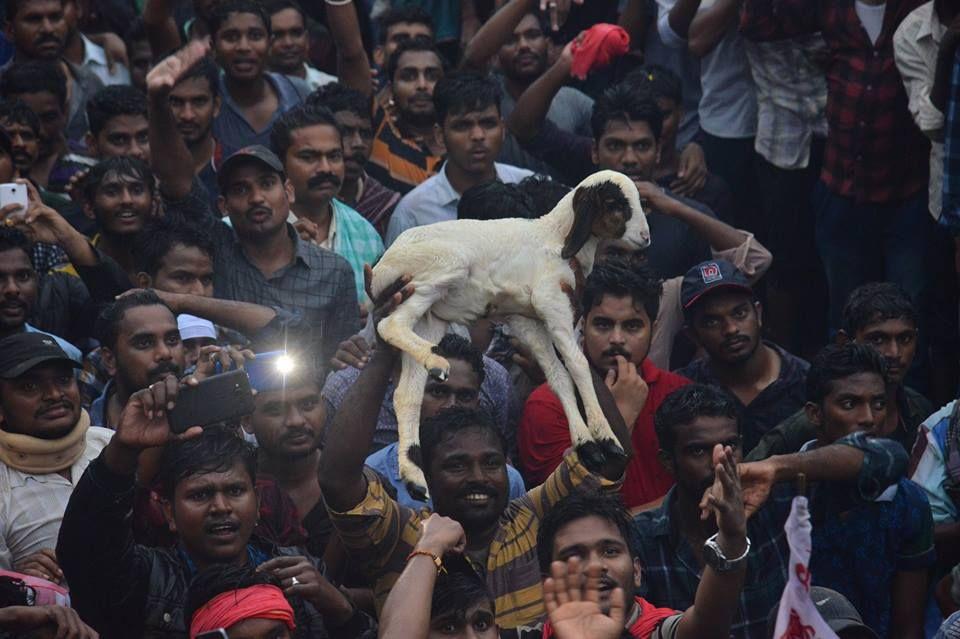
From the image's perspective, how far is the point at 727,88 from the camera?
920 centimetres

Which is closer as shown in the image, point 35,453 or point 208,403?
point 208,403

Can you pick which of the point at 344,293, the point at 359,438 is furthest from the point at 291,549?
the point at 344,293

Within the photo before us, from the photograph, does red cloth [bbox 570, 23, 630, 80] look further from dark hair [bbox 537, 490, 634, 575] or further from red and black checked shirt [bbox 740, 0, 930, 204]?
dark hair [bbox 537, 490, 634, 575]

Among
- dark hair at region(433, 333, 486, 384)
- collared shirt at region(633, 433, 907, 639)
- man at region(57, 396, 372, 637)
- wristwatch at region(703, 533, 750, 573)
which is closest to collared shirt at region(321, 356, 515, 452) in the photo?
dark hair at region(433, 333, 486, 384)

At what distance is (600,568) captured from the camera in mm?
5262

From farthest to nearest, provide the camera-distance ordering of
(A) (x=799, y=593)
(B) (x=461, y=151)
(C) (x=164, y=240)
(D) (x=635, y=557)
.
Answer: (B) (x=461, y=151) → (C) (x=164, y=240) → (D) (x=635, y=557) → (A) (x=799, y=593)

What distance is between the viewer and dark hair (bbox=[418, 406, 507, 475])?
19.3ft

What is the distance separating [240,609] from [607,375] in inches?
79.7

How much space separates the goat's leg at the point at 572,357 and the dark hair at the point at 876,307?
9.52ft

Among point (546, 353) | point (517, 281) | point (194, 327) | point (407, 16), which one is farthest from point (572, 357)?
point (407, 16)

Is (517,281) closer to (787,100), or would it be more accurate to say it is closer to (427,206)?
(427,206)

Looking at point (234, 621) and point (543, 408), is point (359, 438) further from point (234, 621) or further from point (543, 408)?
point (543, 408)

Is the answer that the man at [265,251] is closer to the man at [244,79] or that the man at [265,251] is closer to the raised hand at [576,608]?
the man at [244,79]

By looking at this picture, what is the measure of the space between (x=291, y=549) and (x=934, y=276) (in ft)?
12.8
